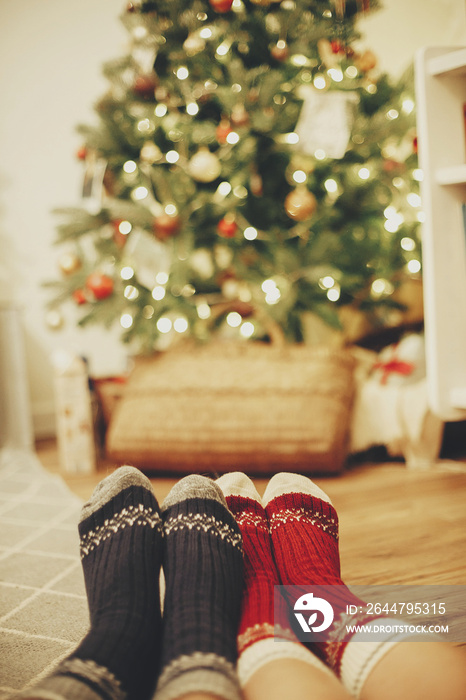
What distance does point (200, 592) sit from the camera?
0.49 metres

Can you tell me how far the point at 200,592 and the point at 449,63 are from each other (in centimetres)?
81

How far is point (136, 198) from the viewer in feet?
5.11

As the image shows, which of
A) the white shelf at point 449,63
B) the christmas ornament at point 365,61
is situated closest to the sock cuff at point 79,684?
the white shelf at point 449,63

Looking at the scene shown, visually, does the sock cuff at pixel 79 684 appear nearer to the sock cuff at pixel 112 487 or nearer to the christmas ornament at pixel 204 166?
the sock cuff at pixel 112 487

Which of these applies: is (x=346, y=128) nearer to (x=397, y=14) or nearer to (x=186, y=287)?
(x=186, y=287)

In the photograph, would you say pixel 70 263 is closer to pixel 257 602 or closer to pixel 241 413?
pixel 241 413

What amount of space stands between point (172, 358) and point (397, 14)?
170 centimetres

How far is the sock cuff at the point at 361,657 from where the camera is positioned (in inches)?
16.3

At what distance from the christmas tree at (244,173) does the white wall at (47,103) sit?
21.5 inches

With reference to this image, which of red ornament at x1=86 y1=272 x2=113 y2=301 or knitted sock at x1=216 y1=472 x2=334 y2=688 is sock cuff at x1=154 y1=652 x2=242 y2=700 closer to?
knitted sock at x1=216 y1=472 x2=334 y2=688

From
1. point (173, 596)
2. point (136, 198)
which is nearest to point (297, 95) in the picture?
point (136, 198)

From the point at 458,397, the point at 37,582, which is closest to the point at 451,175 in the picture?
the point at 458,397

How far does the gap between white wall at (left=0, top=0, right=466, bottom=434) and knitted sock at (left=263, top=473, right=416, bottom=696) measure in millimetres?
1553

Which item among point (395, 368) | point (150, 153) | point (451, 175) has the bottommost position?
point (395, 368)
